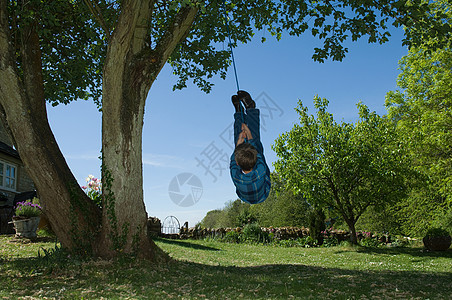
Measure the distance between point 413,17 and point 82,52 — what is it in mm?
8898

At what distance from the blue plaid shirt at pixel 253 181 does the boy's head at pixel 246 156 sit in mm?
131

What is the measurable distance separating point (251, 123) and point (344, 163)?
1032cm

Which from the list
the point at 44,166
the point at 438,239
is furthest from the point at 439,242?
the point at 44,166

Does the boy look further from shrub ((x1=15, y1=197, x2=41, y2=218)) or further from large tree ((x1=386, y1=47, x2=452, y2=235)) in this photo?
large tree ((x1=386, y1=47, x2=452, y2=235))

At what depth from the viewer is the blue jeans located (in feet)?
24.0

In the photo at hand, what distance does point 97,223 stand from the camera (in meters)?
7.19

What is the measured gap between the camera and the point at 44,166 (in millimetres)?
6793

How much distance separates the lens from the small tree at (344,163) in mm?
16031

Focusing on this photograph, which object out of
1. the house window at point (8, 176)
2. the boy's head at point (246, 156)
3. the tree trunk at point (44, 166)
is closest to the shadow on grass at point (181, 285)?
the tree trunk at point (44, 166)

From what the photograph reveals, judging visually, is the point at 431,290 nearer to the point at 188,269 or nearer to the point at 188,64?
the point at 188,269

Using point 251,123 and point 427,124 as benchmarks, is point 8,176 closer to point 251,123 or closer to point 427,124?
point 251,123

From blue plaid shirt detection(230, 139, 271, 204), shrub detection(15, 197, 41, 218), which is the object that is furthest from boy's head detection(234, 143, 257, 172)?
shrub detection(15, 197, 41, 218)

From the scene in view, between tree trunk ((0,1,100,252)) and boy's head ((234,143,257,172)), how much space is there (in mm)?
3243

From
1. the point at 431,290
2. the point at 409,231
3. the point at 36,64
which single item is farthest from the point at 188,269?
the point at 409,231
